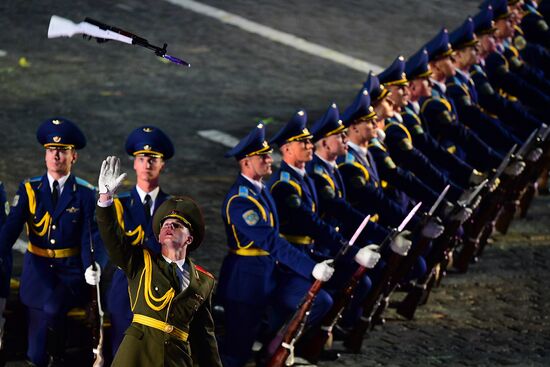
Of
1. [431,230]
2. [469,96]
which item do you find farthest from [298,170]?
[469,96]

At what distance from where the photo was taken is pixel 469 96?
20484 mm

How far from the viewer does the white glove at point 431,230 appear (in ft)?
56.7

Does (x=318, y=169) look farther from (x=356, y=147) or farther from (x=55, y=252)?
(x=55, y=252)

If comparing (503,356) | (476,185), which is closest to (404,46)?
(476,185)

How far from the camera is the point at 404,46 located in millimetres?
30078

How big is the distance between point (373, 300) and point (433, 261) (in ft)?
5.38

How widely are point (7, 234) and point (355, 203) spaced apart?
155 inches

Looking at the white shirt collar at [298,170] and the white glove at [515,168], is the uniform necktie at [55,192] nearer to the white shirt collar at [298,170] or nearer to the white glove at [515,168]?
the white shirt collar at [298,170]

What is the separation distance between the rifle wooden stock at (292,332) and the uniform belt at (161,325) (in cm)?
316

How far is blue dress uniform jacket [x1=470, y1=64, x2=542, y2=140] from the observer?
21.4m

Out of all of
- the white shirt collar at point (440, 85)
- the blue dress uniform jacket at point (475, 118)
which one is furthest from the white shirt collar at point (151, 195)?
the blue dress uniform jacket at point (475, 118)

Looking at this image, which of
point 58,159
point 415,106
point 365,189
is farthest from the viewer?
point 415,106

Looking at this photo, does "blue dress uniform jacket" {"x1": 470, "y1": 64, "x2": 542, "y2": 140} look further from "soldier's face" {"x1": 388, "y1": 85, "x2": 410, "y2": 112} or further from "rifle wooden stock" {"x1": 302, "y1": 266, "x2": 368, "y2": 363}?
"rifle wooden stock" {"x1": 302, "y1": 266, "x2": 368, "y2": 363}

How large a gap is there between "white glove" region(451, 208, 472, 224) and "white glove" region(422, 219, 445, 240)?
0.77 m
